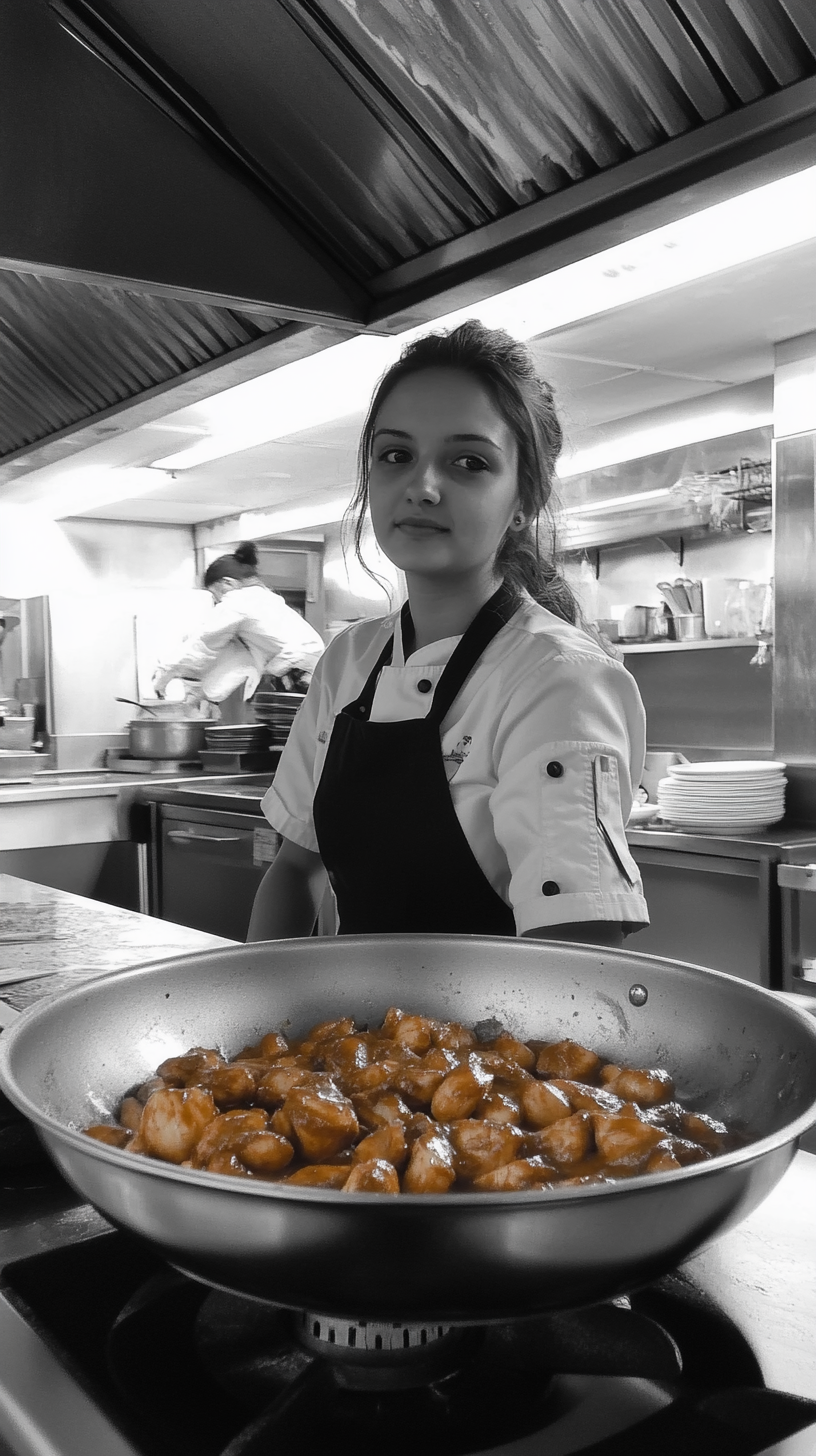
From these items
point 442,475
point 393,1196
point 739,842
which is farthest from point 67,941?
point 739,842

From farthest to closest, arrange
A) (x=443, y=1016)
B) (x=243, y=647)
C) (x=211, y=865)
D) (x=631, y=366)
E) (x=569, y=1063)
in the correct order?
(x=243, y=647) → (x=631, y=366) → (x=211, y=865) → (x=443, y=1016) → (x=569, y=1063)

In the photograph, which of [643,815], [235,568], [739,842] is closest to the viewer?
[739,842]

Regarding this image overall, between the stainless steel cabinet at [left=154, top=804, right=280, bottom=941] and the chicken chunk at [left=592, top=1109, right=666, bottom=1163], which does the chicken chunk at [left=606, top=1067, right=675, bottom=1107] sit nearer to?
the chicken chunk at [left=592, top=1109, right=666, bottom=1163]

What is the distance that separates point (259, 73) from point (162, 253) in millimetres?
308

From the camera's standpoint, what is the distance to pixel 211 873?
4551 mm

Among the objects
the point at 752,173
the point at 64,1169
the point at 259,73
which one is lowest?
the point at 64,1169

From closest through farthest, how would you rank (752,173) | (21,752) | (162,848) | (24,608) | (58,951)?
(752,173) < (58,951) < (162,848) < (21,752) < (24,608)

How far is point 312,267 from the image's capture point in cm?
188

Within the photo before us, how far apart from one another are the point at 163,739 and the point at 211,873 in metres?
0.98

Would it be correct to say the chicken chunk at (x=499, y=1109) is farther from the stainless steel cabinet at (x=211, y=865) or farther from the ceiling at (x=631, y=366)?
the stainless steel cabinet at (x=211, y=865)

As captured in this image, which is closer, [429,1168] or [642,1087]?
[429,1168]

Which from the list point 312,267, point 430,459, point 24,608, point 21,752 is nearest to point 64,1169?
point 430,459

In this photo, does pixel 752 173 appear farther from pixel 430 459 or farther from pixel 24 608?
pixel 24 608

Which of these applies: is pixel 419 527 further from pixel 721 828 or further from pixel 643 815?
pixel 643 815
